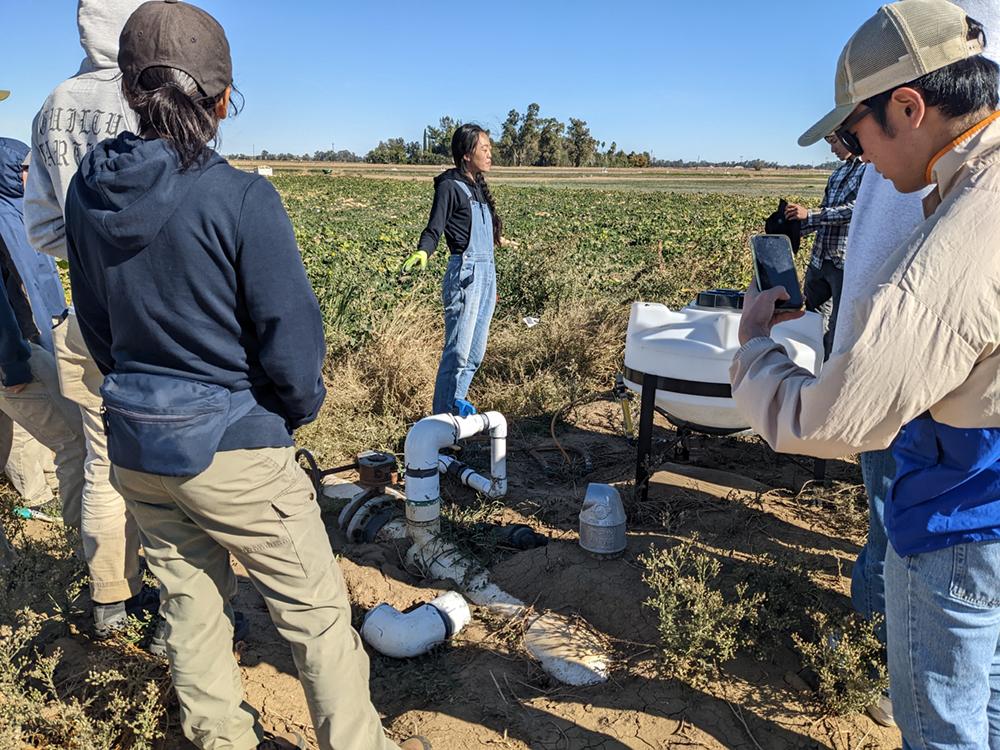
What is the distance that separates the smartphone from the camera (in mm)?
1846

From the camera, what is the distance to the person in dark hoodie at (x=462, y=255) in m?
4.68

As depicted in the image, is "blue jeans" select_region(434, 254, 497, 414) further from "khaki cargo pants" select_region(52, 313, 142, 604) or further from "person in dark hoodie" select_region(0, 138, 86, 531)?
"khaki cargo pants" select_region(52, 313, 142, 604)

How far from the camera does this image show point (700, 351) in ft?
10.6

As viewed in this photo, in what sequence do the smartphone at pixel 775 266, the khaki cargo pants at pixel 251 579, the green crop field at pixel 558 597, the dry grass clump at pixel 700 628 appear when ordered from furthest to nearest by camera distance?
the dry grass clump at pixel 700 628 < the green crop field at pixel 558 597 < the smartphone at pixel 775 266 < the khaki cargo pants at pixel 251 579

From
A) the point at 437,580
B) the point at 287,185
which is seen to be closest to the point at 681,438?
the point at 437,580

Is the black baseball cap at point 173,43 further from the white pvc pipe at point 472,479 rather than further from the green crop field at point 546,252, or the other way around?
the green crop field at point 546,252

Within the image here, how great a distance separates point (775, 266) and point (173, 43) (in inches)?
60.7

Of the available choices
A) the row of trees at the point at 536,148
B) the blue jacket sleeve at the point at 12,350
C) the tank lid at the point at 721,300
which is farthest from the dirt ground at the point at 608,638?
the row of trees at the point at 536,148

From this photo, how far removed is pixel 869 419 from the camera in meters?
1.27

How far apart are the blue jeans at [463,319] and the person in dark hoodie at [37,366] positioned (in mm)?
2209

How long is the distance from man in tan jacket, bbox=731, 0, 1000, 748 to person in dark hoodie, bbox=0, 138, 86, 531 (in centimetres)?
299

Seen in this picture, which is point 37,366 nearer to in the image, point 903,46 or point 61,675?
point 61,675

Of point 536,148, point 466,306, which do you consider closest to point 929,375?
point 466,306

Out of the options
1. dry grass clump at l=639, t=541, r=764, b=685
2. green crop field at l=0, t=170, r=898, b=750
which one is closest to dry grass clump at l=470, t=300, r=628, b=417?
green crop field at l=0, t=170, r=898, b=750
